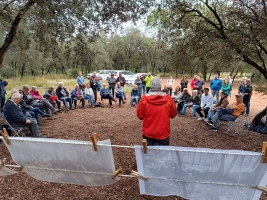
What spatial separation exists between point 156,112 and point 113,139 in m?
2.99

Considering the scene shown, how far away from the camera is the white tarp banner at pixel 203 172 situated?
2.18 m

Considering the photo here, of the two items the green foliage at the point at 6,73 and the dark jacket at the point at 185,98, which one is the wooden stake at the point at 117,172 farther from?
the green foliage at the point at 6,73

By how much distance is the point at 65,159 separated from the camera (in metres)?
2.62

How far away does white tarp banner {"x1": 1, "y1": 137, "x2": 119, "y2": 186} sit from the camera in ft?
8.14

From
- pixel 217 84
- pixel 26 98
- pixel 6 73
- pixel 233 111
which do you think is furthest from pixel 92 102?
pixel 6 73

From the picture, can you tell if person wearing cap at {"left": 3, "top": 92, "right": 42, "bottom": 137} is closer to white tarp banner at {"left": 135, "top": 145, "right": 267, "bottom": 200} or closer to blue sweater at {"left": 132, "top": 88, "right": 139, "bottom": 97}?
white tarp banner at {"left": 135, "top": 145, "right": 267, "bottom": 200}

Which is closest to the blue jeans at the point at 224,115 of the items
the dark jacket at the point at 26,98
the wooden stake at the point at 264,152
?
the wooden stake at the point at 264,152

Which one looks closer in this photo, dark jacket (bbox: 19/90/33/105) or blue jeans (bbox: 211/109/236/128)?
blue jeans (bbox: 211/109/236/128)

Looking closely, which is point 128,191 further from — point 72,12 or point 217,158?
point 72,12

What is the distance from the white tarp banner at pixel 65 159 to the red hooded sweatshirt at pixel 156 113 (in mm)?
966

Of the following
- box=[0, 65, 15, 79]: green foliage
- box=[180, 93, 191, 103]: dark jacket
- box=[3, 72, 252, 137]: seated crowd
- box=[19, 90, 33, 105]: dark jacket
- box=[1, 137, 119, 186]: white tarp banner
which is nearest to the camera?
box=[1, 137, 119, 186]: white tarp banner

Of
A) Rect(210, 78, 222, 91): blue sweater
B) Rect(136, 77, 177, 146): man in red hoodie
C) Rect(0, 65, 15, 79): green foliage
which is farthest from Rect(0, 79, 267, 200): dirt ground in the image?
Rect(0, 65, 15, 79): green foliage

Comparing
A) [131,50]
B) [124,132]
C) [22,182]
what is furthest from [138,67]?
[22,182]

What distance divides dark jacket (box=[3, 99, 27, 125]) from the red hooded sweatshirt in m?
3.37
